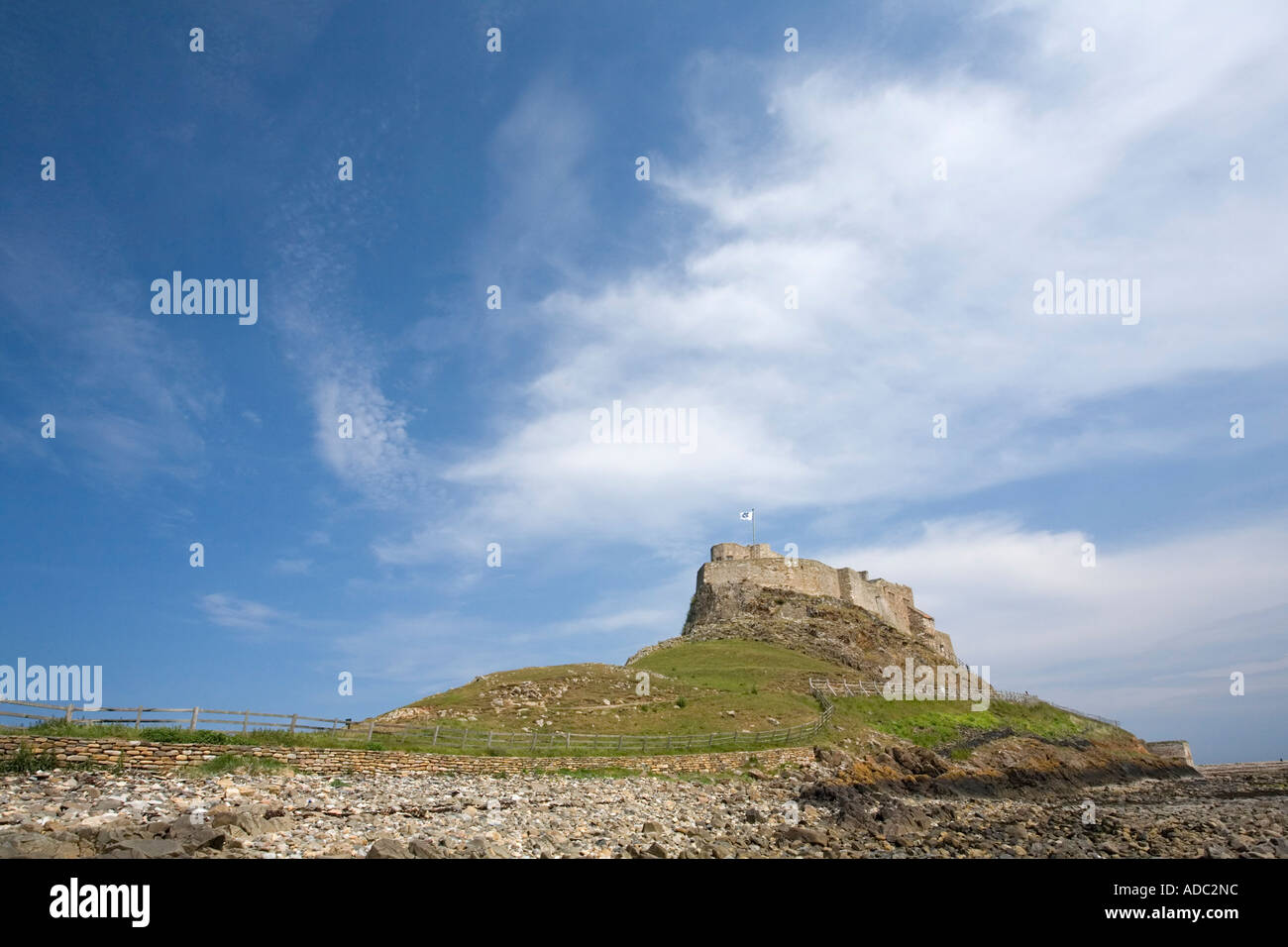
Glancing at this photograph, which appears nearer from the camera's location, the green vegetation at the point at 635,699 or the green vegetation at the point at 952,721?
the green vegetation at the point at 635,699

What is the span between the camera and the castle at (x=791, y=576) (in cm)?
8969

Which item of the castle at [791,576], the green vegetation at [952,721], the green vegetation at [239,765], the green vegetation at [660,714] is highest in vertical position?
the castle at [791,576]

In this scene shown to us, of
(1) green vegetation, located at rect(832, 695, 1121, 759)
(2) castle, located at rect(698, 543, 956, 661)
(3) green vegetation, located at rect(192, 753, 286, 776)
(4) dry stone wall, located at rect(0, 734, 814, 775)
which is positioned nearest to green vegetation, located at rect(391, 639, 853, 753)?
(1) green vegetation, located at rect(832, 695, 1121, 759)

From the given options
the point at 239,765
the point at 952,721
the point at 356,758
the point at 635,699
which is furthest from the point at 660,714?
the point at 952,721

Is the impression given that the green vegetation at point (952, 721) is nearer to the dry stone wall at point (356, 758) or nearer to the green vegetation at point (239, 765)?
the dry stone wall at point (356, 758)

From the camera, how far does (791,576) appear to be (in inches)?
3573

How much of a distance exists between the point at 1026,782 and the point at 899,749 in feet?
22.3

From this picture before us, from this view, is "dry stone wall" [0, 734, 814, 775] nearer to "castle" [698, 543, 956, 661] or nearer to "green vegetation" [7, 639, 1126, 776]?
"green vegetation" [7, 639, 1126, 776]

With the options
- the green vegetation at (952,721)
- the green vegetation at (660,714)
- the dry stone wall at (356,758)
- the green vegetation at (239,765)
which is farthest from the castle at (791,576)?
the green vegetation at (239,765)

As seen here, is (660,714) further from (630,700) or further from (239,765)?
(239,765)

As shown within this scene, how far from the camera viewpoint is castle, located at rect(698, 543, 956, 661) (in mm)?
89688

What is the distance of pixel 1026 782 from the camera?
40281 millimetres

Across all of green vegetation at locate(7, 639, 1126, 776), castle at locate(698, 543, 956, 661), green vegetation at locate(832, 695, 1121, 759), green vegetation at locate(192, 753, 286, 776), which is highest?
castle at locate(698, 543, 956, 661)
